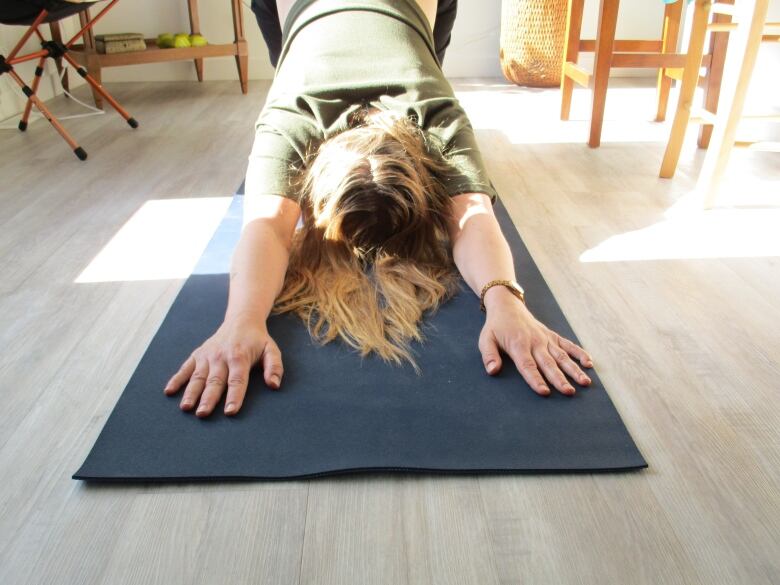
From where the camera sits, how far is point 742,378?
1362 millimetres

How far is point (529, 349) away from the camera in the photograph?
4.44 ft

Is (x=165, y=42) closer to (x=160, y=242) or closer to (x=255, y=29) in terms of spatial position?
(x=255, y=29)

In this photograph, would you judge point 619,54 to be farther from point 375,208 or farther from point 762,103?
point 375,208

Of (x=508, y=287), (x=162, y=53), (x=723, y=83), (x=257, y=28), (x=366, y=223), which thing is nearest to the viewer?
(x=508, y=287)

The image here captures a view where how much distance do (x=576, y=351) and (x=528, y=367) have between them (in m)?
0.14

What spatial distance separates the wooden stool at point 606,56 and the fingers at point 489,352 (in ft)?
6.08

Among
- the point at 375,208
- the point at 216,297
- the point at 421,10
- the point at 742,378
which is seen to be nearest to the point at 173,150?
the point at 421,10

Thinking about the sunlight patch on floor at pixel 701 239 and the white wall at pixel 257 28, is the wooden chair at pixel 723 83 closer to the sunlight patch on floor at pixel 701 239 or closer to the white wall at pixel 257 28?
the sunlight patch on floor at pixel 701 239

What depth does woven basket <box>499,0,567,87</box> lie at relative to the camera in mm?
3922

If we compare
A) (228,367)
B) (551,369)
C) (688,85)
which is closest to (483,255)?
(551,369)

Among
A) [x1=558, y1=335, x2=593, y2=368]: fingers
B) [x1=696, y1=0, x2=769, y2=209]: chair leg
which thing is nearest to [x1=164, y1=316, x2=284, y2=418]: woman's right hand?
[x1=558, y1=335, x2=593, y2=368]: fingers

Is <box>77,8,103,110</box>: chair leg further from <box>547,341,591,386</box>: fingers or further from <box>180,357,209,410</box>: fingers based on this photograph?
<box>547,341,591,386</box>: fingers

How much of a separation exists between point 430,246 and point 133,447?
0.87m

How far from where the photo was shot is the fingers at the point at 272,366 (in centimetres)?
130
